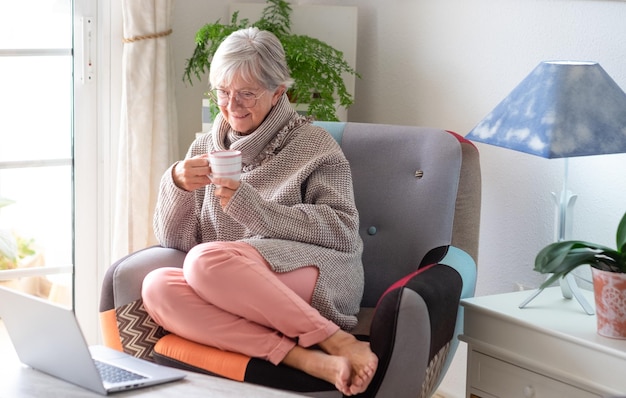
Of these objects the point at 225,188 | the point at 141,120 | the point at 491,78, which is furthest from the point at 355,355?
the point at 141,120

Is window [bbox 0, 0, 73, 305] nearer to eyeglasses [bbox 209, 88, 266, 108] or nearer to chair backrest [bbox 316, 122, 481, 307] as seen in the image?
eyeglasses [bbox 209, 88, 266, 108]

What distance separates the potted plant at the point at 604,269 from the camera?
2.00 meters

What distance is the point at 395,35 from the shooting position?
3.15m

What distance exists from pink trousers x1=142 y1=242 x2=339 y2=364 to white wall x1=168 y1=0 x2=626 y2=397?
0.83 m

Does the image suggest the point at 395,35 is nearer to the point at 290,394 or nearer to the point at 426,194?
the point at 426,194

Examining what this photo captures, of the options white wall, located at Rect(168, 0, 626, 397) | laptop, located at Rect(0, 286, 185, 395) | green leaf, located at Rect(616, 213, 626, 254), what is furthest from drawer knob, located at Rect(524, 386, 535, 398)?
laptop, located at Rect(0, 286, 185, 395)

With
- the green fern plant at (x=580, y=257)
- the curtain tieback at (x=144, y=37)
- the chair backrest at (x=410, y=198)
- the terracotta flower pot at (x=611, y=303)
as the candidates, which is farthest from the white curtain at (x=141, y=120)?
the terracotta flower pot at (x=611, y=303)

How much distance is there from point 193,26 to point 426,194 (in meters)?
1.33

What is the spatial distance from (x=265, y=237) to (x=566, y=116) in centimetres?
79

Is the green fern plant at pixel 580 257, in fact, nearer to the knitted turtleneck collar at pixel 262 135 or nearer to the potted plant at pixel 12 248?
the knitted turtleneck collar at pixel 262 135

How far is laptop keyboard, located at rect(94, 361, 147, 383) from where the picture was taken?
175 cm

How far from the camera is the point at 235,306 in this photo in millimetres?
2109

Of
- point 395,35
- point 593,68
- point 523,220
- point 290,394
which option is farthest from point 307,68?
point 290,394

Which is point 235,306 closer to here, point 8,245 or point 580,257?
point 580,257
